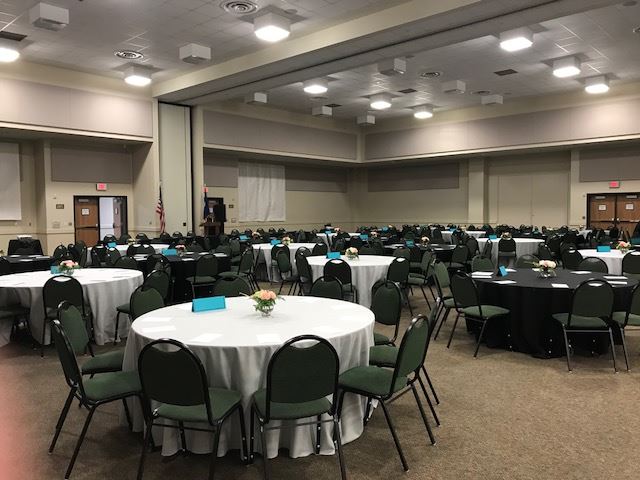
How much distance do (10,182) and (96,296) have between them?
907 centimetres

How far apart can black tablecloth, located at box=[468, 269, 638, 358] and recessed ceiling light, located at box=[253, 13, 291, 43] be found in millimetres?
5477

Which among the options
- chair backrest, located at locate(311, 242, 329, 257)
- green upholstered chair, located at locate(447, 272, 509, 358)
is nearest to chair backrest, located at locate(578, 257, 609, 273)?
green upholstered chair, located at locate(447, 272, 509, 358)

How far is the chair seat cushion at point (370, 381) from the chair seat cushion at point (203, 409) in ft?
2.28

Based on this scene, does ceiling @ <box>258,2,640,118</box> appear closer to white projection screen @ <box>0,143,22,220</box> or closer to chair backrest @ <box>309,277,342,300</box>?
chair backrest @ <box>309,277,342,300</box>

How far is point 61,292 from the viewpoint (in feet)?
18.8

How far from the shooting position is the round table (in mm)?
3246

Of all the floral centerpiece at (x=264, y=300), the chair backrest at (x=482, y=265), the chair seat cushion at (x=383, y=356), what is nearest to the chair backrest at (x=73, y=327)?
the floral centerpiece at (x=264, y=300)

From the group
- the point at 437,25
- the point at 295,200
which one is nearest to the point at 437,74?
the point at 437,25

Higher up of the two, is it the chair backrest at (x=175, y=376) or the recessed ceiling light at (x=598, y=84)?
the recessed ceiling light at (x=598, y=84)

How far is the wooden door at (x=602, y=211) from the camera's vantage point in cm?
1638

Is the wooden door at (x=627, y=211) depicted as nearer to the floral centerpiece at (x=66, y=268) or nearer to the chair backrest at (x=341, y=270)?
the chair backrest at (x=341, y=270)

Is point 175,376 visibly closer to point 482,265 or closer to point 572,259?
point 482,265

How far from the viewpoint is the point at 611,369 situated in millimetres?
5238

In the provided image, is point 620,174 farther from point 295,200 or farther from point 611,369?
point 611,369
